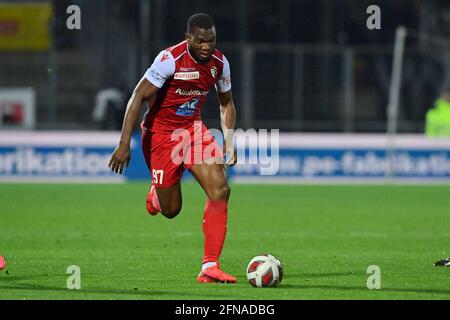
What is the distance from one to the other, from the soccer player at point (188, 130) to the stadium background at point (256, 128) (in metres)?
0.66

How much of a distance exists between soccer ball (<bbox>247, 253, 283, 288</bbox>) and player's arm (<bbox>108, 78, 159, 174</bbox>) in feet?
4.42

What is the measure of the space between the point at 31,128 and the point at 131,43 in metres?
3.19

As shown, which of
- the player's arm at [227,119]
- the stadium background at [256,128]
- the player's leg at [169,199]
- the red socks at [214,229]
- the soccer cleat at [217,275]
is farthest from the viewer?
the stadium background at [256,128]

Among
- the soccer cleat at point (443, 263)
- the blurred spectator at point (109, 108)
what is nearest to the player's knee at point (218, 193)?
the soccer cleat at point (443, 263)

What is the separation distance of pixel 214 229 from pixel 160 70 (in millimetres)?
1431

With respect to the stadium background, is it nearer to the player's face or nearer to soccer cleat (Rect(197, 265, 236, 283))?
soccer cleat (Rect(197, 265, 236, 283))

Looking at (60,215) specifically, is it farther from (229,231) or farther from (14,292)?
(14,292)

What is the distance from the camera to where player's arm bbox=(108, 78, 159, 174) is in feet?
31.2

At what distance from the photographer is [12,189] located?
73.4ft

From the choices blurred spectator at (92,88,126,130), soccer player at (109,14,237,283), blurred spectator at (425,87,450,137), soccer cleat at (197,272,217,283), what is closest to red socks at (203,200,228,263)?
soccer player at (109,14,237,283)

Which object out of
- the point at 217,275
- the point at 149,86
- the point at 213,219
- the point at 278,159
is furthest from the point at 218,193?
the point at 278,159

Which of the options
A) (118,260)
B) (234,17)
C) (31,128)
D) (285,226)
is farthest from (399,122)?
(118,260)

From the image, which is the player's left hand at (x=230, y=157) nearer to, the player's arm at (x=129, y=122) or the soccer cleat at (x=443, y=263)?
the player's arm at (x=129, y=122)

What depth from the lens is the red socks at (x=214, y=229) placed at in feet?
32.0
